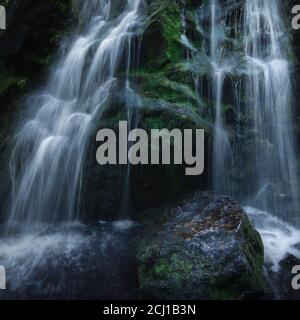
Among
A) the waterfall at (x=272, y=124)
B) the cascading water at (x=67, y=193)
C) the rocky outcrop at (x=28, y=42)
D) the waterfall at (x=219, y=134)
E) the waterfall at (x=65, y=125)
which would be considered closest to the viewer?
the cascading water at (x=67, y=193)

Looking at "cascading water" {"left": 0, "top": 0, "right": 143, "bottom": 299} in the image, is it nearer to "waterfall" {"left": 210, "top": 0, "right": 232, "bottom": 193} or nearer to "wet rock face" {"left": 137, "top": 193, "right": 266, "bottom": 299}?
"wet rock face" {"left": 137, "top": 193, "right": 266, "bottom": 299}

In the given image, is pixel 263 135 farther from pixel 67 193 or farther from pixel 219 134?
pixel 67 193

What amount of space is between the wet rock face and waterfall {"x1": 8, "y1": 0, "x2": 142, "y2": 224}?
2.15 m

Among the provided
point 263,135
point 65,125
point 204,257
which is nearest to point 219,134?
point 263,135

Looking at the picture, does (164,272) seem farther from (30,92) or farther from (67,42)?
(67,42)

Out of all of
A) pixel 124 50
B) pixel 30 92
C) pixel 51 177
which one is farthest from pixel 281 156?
pixel 30 92

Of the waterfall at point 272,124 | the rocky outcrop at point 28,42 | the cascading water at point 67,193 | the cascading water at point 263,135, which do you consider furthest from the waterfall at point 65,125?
the waterfall at point 272,124

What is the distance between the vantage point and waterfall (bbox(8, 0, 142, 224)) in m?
6.96

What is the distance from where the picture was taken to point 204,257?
504 centimetres

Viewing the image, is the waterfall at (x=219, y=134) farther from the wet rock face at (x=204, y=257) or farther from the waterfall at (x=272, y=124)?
the wet rock face at (x=204, y=257)

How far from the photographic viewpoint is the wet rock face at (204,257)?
4.75 meters

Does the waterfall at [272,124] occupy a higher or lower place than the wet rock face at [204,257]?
higher

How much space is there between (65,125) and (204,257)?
178 inches

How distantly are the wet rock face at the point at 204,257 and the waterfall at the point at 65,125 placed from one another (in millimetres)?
2148
